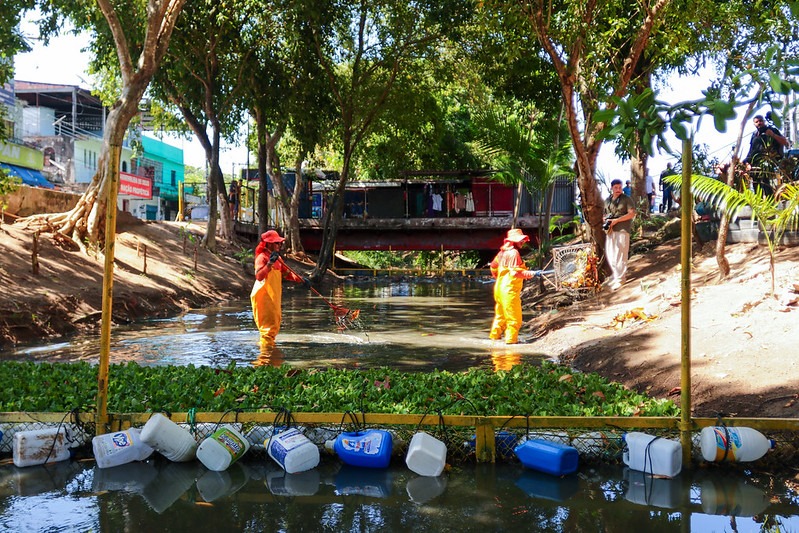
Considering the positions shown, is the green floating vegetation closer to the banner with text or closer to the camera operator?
the camera operator

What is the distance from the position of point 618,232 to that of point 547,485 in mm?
11041

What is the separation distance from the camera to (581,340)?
11906 millimetres

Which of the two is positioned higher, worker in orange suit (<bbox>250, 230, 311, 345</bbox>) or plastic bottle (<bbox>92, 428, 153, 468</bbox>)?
worker in orange suit (<bbox>250, 230, 311, 345</bbox>)

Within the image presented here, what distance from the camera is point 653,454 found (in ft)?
18.3

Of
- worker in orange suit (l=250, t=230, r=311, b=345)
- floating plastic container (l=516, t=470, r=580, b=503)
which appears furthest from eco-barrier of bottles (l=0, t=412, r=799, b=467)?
worker in orange suit (l=250, t=230, r=311, b=345)

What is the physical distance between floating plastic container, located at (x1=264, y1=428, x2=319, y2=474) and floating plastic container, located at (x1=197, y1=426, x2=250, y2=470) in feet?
0.82

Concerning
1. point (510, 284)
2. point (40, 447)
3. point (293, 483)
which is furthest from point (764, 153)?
point (40, 447)

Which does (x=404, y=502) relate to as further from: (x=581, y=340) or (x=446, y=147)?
(x=446, y=147)

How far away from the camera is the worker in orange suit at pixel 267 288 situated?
469 inches

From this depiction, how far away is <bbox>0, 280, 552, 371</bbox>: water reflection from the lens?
11.1 metres

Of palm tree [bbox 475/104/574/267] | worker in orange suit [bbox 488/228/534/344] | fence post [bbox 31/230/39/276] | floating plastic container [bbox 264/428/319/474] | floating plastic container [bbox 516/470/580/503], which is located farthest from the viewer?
palm tree [bbox 475/104/574/267]

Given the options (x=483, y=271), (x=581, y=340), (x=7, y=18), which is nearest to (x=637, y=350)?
(x=581, y=340)

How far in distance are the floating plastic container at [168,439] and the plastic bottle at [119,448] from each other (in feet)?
0.40

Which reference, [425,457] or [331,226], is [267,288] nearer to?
[425,457]
